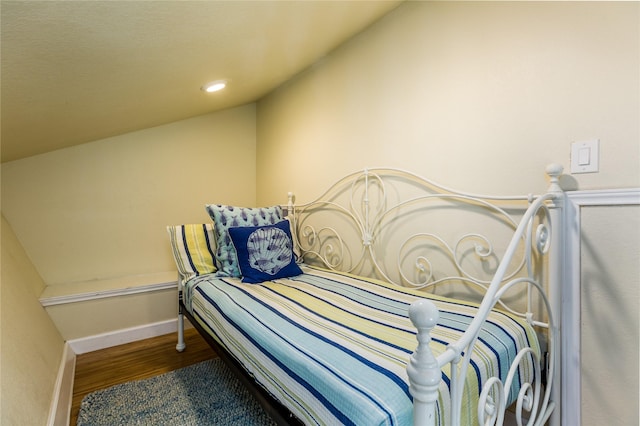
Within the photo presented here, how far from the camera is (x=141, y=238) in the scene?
2627mm

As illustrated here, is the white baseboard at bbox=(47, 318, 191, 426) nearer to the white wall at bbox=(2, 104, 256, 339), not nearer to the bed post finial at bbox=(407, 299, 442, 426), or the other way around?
the white wall at bbox=(2, 104, 256, 339)

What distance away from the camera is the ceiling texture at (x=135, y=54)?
38.2 inches

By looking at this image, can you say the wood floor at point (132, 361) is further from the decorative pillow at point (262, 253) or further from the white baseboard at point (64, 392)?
the decorative pillow at point (262, 253)

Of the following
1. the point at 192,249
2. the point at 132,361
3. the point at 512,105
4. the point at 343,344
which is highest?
the point at 512,105

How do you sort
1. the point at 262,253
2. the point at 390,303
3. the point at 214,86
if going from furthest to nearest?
1. the point at 214,86
2. the point at 262,253
3. the point at 390,303

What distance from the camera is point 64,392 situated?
5.43 ft

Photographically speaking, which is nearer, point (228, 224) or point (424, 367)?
point (424, 367)

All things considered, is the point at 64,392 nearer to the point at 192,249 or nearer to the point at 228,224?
the point at 192,249

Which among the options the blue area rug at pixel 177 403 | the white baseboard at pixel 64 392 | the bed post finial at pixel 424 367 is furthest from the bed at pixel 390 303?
the white baseboard at pixel 64 392

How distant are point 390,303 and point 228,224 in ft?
3.89

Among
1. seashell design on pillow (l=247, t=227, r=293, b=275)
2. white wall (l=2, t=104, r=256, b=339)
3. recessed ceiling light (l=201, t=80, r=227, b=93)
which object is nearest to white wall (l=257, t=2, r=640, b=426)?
seashell design on pillow (l=247, t=227, r=293, b=275)

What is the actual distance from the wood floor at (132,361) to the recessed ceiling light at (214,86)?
1771 mm

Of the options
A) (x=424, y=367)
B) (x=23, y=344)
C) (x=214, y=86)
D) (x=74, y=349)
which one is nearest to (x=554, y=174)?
(x=424, y=367)

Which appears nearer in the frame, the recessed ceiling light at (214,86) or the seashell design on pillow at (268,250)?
the seashell design on pillow at (268,250)
